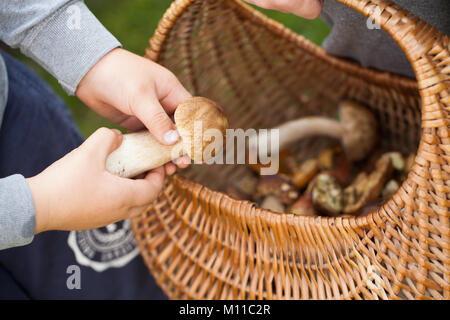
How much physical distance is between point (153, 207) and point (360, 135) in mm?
514

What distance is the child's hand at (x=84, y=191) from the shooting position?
0.60 meters

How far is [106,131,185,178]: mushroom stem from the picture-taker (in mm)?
677

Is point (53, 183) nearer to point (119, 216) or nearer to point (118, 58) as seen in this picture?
point (119, 216)

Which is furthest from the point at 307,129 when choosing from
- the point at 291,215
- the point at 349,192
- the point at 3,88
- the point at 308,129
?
the point at 3,88

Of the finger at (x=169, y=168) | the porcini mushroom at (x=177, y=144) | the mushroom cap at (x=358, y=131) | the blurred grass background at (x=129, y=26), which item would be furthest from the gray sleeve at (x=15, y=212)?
the blurred grass background at (x=129, y=26)

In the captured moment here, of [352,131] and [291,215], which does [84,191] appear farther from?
[352,131]

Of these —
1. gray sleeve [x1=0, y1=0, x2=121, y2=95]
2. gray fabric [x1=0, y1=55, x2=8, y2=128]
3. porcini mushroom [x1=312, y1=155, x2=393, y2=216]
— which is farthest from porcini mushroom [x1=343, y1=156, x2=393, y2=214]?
gray fabric [x1=0, y1=55, x2=8, y2=128]

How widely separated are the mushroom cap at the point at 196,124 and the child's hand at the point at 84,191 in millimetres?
111

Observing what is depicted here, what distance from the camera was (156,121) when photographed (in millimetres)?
659

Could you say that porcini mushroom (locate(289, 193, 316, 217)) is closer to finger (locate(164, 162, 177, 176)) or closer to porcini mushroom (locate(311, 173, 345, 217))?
porcini mushroom (locate(311, 173, 345, 217))

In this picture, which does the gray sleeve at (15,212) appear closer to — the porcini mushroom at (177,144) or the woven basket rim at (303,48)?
the porcini mushroom at (177,144)

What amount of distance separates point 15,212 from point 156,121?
0.25 m
